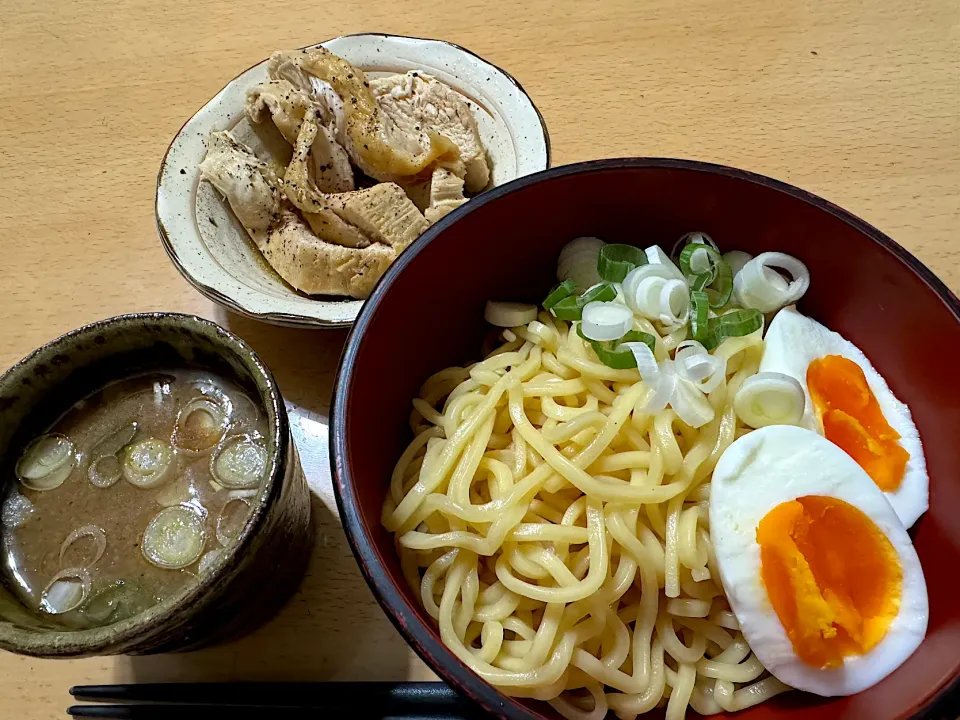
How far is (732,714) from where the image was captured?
93 cm

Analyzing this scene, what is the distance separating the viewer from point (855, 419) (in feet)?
3.40

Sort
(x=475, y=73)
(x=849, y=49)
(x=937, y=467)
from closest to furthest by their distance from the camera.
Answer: (x=937, y=467)
(x=475, y=73)
(x=849, y=49)

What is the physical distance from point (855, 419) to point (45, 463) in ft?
4.19

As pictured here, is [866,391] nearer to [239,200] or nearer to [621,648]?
[621,648]

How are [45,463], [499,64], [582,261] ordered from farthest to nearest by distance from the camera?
[499,64] < [582,261] < [45,463]

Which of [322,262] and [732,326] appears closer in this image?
[732,326]

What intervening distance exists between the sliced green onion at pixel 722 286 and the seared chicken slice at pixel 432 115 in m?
0.60

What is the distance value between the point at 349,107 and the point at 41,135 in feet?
3.13

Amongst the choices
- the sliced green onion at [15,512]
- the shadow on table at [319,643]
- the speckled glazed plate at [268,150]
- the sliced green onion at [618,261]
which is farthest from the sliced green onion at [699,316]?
the sliced green onion at [15,512]

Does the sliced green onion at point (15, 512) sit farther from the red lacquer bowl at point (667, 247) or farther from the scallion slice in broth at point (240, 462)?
the red lacquer bowl at point (667, 247)

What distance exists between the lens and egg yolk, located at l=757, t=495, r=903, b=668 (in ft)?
2.85

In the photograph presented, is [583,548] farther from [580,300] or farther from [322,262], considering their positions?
[322,262]

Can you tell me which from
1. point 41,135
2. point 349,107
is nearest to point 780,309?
point 349,107

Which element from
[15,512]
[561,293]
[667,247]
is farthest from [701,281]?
[15,512]
